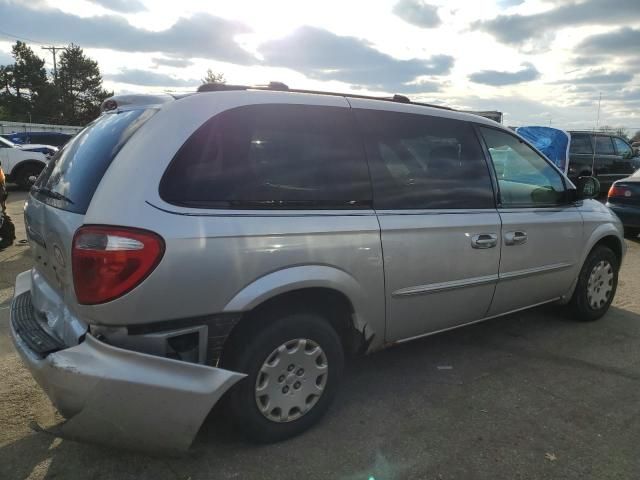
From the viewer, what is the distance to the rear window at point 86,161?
2.35 metres

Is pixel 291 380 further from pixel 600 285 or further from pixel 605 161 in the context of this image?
pixel 605 161

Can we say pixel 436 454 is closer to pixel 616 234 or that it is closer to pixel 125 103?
pixel 125 103

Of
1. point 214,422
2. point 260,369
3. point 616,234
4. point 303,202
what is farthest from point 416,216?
point 616,234

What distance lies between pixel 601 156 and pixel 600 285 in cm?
997

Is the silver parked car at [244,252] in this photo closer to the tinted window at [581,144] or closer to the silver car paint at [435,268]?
the silver car paint at [435,268]

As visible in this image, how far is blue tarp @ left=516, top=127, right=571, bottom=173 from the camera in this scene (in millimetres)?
10762

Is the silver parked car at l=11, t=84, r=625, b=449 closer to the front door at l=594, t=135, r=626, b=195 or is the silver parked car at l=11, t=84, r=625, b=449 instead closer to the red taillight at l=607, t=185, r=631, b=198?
the red taillight at l=607, t=185, r=631, b=198

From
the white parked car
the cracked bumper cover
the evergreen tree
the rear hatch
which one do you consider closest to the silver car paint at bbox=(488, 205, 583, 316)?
the cracked bumper cover

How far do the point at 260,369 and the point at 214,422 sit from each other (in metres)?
0.63

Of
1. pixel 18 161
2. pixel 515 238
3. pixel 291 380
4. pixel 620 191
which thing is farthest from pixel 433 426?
pixel 18 161

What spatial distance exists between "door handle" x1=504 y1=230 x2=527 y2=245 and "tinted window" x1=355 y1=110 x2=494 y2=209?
0.80ft

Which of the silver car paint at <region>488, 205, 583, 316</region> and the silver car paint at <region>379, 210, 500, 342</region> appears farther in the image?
the silver car paint at <region>488, 205, 583, 316</region>

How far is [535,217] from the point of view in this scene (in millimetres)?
3783

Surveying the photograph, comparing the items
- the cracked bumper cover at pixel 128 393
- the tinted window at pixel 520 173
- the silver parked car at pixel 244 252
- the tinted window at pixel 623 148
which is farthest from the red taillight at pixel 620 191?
the cracked bumper cover at pixel 128 393
